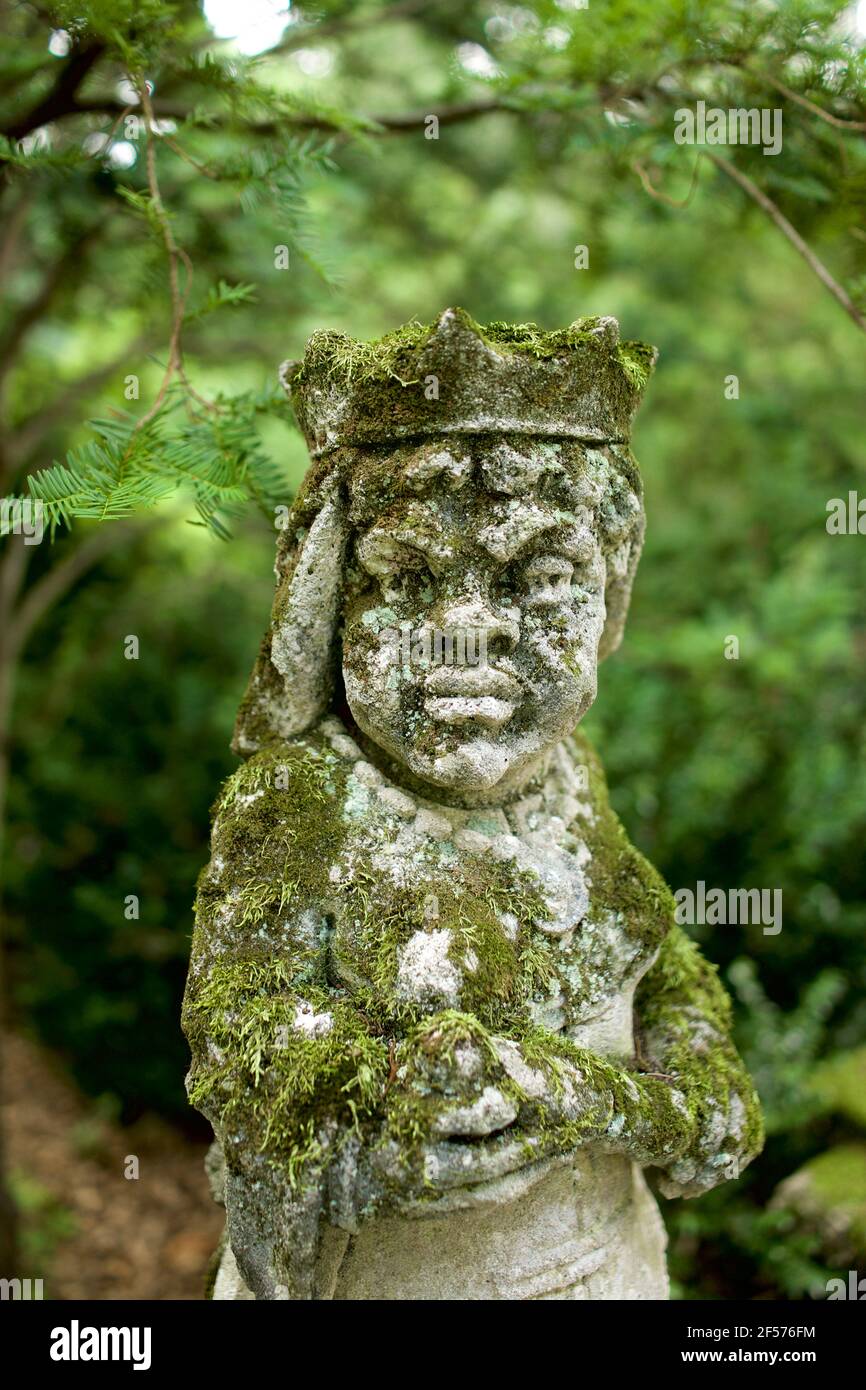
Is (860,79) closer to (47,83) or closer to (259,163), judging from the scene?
(259,163)

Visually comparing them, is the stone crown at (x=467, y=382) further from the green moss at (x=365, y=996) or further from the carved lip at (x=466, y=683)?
the green moss at (x=365, y=996)

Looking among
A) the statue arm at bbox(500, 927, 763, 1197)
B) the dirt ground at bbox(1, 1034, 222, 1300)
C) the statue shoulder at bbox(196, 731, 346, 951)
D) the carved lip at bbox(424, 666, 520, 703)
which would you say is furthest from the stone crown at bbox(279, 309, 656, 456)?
the dirt ground at bbox(1, 1034, 222, 1300)

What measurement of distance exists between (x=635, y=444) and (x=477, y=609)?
5.47 meters

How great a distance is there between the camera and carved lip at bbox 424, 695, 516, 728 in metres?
1.76

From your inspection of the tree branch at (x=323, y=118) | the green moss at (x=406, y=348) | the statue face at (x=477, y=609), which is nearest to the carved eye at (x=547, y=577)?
the statue face at (x=477, y=609)

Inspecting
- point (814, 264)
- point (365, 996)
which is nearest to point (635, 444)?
point (814, 264)

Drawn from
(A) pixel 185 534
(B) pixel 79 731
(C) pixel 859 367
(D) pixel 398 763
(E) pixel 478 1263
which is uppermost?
(C) pixel 859 367

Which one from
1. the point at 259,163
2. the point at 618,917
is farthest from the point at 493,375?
the point at 259,163

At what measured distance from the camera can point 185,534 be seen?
7.63 metres

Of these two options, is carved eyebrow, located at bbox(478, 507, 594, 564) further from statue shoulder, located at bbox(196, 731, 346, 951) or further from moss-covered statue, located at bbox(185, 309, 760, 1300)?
statue shoulder, located at bbox(196, 731, 346, 951)

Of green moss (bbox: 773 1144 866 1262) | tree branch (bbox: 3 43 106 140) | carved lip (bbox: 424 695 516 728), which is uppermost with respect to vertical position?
tree branch (bbox: 3 43 106 140)

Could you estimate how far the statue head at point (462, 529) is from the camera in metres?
1.78

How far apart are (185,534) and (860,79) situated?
586 cm

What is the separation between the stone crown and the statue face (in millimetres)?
44
